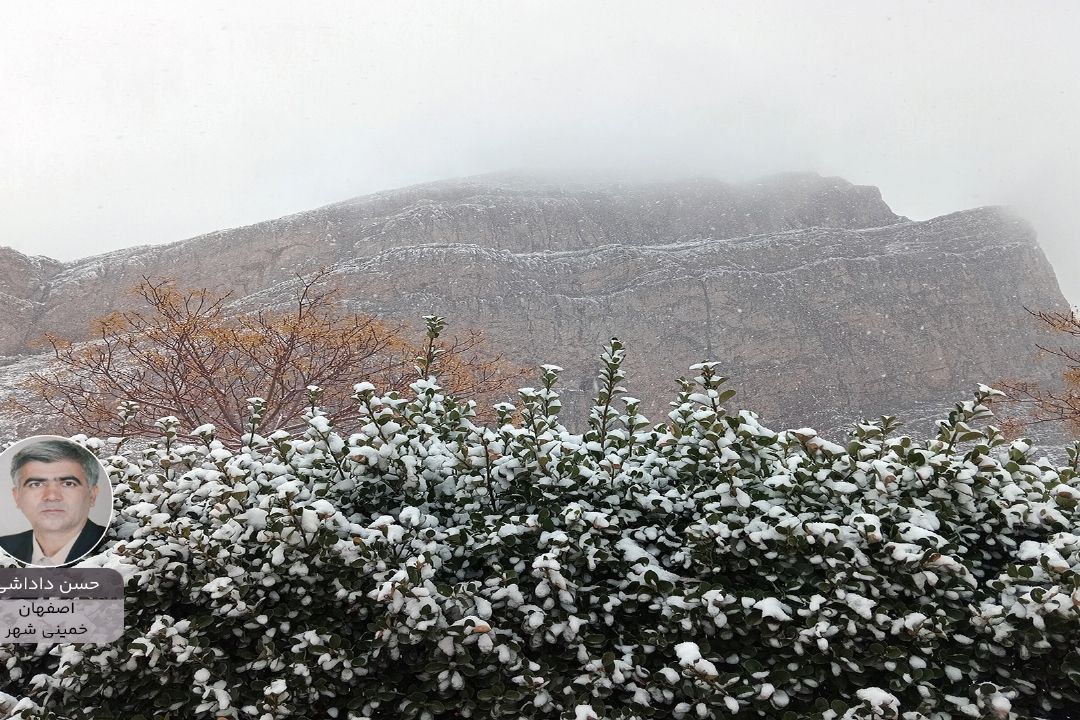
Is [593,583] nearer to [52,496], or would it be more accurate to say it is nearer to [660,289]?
[52,496]

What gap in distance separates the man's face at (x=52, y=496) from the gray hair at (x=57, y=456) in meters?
0.01

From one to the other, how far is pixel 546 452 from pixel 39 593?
1.43 metres

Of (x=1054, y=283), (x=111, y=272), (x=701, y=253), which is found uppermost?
(x=111, y=272)

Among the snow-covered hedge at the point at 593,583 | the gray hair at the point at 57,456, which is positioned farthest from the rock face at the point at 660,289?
the snow-covered hedge at the point at 593,583

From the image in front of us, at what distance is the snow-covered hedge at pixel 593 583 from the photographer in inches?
60.9

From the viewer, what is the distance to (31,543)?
68.2 inches

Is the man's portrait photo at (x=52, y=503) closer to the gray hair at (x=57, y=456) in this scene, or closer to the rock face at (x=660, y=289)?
the gray hair at (x=57, y=456)

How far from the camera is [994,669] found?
62.2 inches

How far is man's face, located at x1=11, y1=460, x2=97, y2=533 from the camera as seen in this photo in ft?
5.74

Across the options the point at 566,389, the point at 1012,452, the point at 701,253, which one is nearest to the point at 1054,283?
the point at 701,253

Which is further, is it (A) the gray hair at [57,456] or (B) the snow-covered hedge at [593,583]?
(A) the gray hair at [57,456]

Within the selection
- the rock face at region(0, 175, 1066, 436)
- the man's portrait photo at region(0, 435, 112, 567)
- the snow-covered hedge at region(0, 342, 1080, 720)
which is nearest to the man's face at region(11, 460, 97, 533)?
the man's portrait photo at region(0, 435, 112, 567)

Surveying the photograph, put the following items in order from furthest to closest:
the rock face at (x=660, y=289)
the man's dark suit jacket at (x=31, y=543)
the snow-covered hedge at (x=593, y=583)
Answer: the rock face at (x=660, y=289)
the man's dark suit jacket at (x=31, y=543)
the snow-covered hedge at (x=593, y=583)

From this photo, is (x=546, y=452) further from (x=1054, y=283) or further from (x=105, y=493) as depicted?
(x=1054, y=283)
